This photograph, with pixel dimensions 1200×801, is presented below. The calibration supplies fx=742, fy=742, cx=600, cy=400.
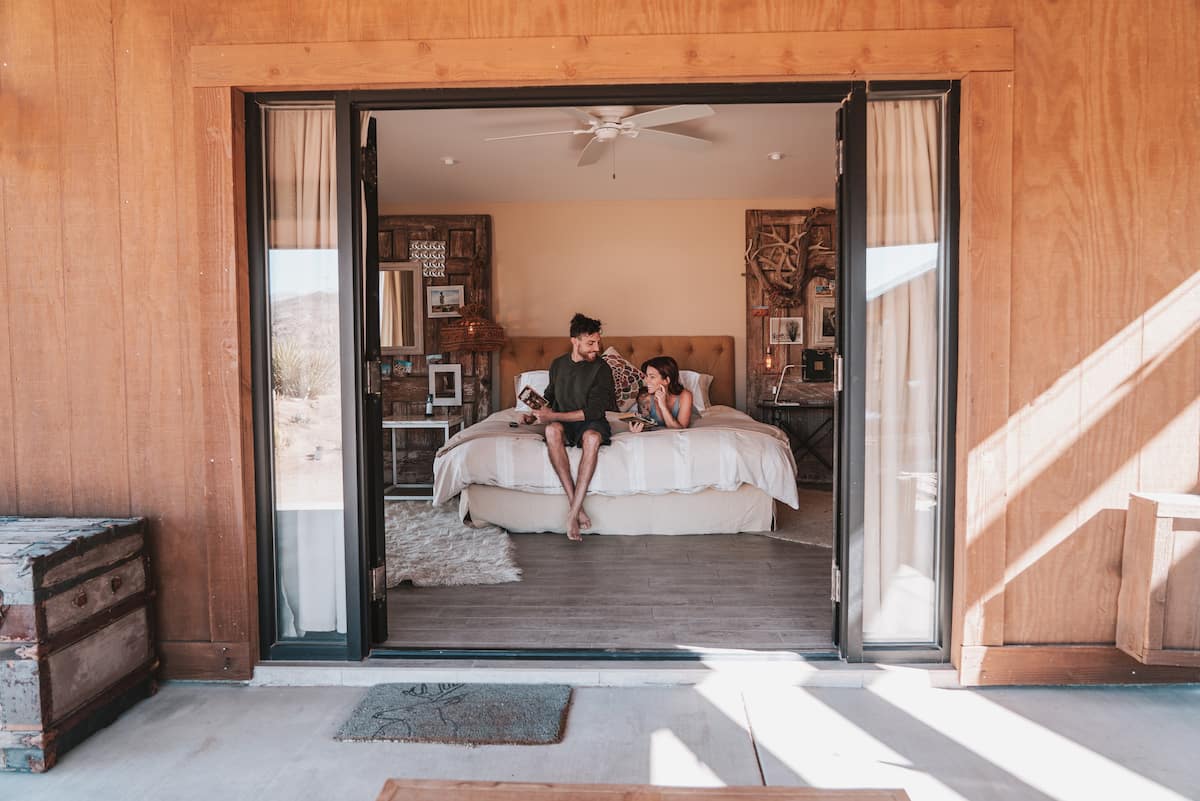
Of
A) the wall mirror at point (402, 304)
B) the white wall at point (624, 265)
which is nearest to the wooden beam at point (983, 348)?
the white wall at point (624, 265)

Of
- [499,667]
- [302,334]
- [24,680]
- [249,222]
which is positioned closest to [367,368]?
[302,334]

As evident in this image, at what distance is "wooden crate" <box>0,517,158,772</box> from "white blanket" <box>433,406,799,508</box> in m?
2.29

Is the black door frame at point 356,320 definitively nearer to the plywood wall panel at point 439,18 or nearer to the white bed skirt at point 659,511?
the plywood wall panel at point 439,18

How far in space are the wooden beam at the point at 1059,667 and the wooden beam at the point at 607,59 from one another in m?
2.14

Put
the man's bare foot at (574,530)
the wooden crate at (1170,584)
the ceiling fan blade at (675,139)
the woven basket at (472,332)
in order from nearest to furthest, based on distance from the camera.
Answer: the wooden crate at (1170,584)
the man's bare foot at (574,530)
the ceiling fan blade at (675,139)
the woven basket at (472,332)

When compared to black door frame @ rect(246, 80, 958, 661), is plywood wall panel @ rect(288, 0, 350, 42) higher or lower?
higher

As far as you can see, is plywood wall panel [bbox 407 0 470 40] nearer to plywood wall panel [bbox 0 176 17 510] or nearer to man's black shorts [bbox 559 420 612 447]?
plywood wall panel [bbox 0 176 17 510]

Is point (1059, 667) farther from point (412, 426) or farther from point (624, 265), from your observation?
point (624, 265)

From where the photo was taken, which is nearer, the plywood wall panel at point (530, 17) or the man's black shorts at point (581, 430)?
the plywood wall panel at point (530, 17)

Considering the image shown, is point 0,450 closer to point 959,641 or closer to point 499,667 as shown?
point 499,667

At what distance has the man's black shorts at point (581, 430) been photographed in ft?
15.8

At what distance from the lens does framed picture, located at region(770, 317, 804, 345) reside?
7.07 m

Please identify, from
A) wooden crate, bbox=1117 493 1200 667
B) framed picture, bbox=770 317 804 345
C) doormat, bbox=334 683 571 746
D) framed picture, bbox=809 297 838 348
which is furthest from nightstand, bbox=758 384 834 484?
doormat, bbox=334 683 571 746

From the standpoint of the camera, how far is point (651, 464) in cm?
475
